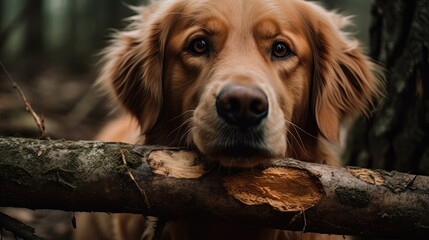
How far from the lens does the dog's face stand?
282cm

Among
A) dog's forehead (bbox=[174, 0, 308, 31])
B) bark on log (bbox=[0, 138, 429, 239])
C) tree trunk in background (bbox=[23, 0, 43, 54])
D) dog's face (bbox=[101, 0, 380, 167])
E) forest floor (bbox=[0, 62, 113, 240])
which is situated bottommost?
tree trunk in background (bbox=[23, 0, 43, 54])

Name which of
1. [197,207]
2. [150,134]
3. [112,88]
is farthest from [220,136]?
[112,88]

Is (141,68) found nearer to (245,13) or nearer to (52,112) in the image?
(245,13)

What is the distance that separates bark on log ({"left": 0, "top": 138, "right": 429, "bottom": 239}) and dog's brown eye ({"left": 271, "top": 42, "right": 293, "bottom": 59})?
3.06 ft

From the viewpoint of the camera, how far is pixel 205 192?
2.65 metres

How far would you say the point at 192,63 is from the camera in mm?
3457

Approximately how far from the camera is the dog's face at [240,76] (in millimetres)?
2820

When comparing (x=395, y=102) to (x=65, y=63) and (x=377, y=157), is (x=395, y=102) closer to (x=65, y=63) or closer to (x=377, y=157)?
(x=377, y=157)

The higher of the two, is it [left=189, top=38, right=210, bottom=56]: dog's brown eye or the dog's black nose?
[left=189, top=38, right=210, bottom=56]: dog's brown eye

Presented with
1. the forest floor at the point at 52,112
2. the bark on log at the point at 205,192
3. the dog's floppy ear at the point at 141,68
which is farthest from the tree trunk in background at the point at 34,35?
the bark on log at the point at 205,192

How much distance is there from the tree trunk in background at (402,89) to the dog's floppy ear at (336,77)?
0.15 meters

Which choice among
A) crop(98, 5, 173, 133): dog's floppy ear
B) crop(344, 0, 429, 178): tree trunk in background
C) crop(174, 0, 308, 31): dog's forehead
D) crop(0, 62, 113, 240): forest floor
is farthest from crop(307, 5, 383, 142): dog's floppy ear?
crop(0, 62, 113, 240): forest floor

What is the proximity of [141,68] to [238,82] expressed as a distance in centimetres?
133

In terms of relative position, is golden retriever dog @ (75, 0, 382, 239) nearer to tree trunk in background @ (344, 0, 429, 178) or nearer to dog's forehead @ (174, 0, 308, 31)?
dog's forehead @ (174, 0, 308, 31)
